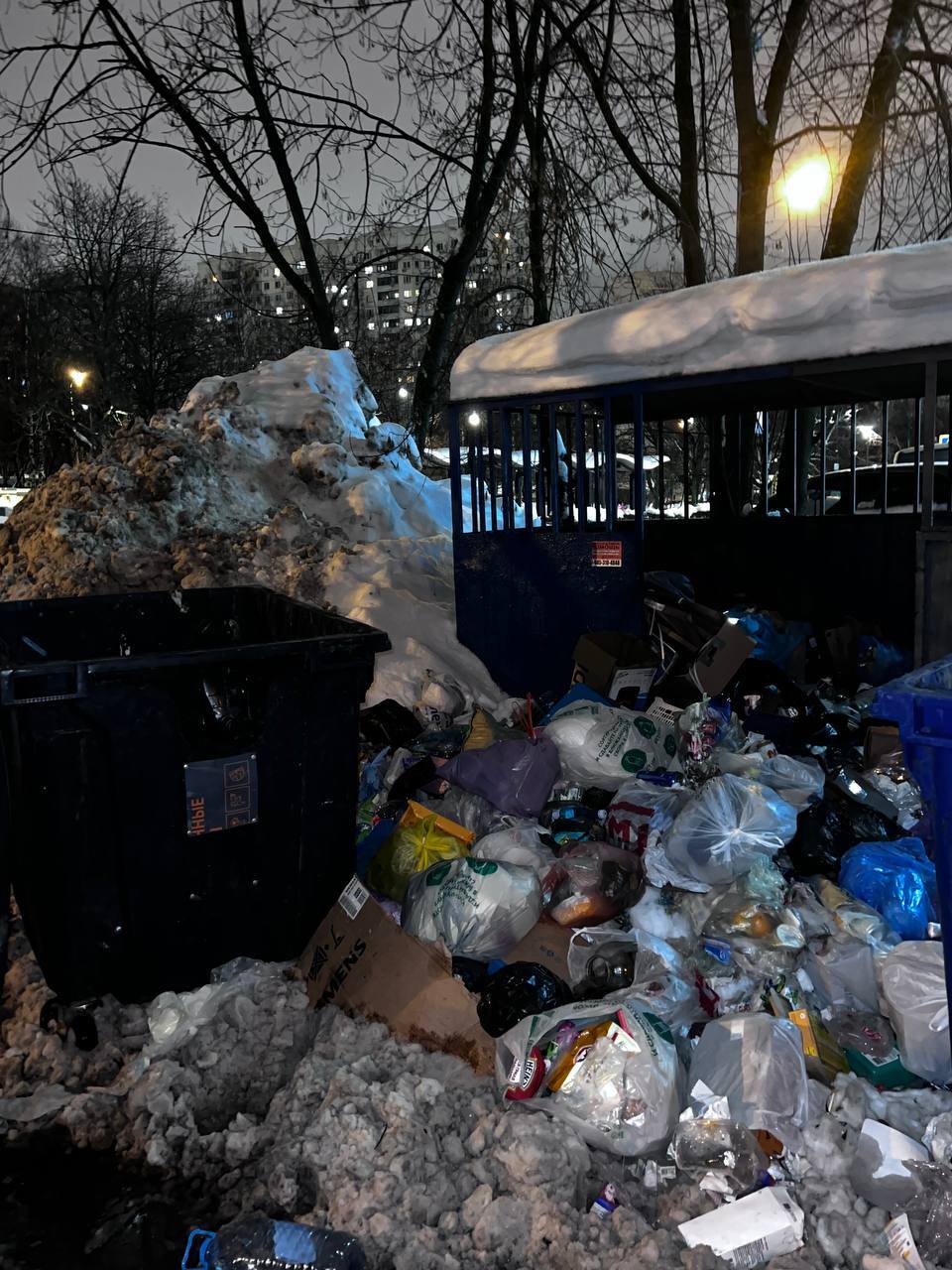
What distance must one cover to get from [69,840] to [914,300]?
4201 mm

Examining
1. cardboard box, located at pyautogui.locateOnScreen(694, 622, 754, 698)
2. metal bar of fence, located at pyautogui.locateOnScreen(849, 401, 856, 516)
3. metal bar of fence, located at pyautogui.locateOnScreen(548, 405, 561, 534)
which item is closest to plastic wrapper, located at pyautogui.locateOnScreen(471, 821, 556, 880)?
cardboard box, located at pyautogui.locateOnScreen(694, 622, 754, 698)

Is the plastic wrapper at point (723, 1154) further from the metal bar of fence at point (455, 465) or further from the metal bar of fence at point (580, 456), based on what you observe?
the metal bar of fence at point (455, 465)

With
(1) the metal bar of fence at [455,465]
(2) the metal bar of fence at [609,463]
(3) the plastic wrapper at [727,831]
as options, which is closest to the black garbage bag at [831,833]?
(3) the plastic wrapper at [727,831]

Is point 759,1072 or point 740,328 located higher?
point 740,328

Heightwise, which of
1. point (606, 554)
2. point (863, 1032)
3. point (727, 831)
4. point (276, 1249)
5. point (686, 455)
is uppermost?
point (686, 455)

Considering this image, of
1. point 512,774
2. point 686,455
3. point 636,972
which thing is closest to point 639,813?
point 512,774

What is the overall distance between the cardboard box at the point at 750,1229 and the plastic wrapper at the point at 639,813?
1.50 meters

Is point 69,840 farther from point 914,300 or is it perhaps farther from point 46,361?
point 46,361

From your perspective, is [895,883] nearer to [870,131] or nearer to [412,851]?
[412,851]

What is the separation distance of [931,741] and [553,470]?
400 centimetres

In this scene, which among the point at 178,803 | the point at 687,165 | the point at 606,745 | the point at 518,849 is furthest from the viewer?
the point at 687,165

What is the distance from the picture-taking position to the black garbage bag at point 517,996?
2756mm

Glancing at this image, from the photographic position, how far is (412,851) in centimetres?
361

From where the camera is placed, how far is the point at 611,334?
514cm
